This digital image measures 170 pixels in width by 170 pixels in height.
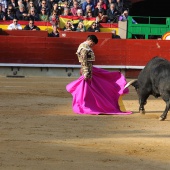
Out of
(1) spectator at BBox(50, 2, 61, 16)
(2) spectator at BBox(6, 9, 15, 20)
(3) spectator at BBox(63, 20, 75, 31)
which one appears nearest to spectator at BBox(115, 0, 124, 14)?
(3) spectator at BBox(63, 20, 75, 31)

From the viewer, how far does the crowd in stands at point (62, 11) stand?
1616 centimetres

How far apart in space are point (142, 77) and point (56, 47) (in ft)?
21.9

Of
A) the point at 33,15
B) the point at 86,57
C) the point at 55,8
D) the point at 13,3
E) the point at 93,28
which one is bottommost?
the point at 93,28

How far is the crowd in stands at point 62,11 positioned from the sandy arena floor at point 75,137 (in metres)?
4.67

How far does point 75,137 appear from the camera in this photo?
7582 mm

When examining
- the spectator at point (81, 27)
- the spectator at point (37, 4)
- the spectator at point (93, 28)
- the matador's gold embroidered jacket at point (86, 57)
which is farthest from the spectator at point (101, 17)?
the matador's gold embroidered jacket at point (86, 57)

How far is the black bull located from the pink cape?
0.32 metres

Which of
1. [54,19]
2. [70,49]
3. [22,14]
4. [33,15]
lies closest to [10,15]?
[22,14]

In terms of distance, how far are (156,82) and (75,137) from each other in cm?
218

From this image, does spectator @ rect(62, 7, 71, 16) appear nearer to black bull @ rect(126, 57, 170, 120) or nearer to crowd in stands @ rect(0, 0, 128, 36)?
crowd in stands @ rect(0, 0, 128, 36)

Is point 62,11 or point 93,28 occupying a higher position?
point 62,11

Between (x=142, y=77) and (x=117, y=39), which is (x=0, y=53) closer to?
(x=117, y=39)

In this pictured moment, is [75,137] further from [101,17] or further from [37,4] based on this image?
[101,17]

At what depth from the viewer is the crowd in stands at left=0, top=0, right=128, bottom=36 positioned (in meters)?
16.2
